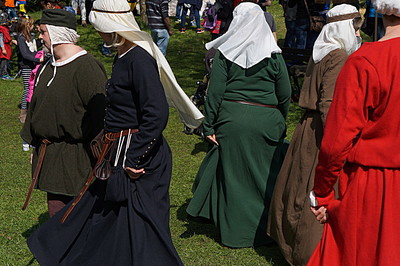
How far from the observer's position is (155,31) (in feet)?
48.5

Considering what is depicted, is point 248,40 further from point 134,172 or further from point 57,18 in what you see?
point 134,172

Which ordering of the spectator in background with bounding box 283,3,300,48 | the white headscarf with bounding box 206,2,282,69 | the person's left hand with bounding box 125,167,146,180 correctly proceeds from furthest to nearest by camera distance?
the spectator in background with bounding box 283,3,300,48
the white headscarf with bounding box 206,2,282,69
the person's left hand with bounding box 125,167,146,180

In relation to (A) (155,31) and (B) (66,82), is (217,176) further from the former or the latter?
(A) (155,31)

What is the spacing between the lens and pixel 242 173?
6105 mm

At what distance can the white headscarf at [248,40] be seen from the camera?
5828 millimetres

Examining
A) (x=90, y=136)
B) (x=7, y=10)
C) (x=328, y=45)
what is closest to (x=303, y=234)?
(x=328, y=45)

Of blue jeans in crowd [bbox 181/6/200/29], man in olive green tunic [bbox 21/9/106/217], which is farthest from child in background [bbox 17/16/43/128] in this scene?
blue jeans in crowd [bbox 181/6/200/29]

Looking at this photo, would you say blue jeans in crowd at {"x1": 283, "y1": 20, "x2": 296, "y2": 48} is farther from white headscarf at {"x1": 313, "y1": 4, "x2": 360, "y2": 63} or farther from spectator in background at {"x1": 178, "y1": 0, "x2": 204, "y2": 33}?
white headscarf at {"x1": 313, "y1": 4, "x2": 360, "y2": 63}

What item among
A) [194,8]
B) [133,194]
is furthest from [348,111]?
[194,8]

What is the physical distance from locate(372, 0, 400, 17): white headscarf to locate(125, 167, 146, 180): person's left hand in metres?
1.79

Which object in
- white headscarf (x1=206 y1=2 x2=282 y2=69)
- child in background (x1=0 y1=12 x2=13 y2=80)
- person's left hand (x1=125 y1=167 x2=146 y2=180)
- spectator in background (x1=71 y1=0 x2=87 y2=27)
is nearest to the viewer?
person's left hand (x1=125 y1=167 x2=146 y2=180)

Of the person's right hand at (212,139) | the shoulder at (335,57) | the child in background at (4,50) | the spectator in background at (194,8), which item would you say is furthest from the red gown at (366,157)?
the spectator in background at (194,8)

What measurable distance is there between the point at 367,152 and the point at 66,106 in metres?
2.42

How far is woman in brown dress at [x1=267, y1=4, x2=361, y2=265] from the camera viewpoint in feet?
17.3
